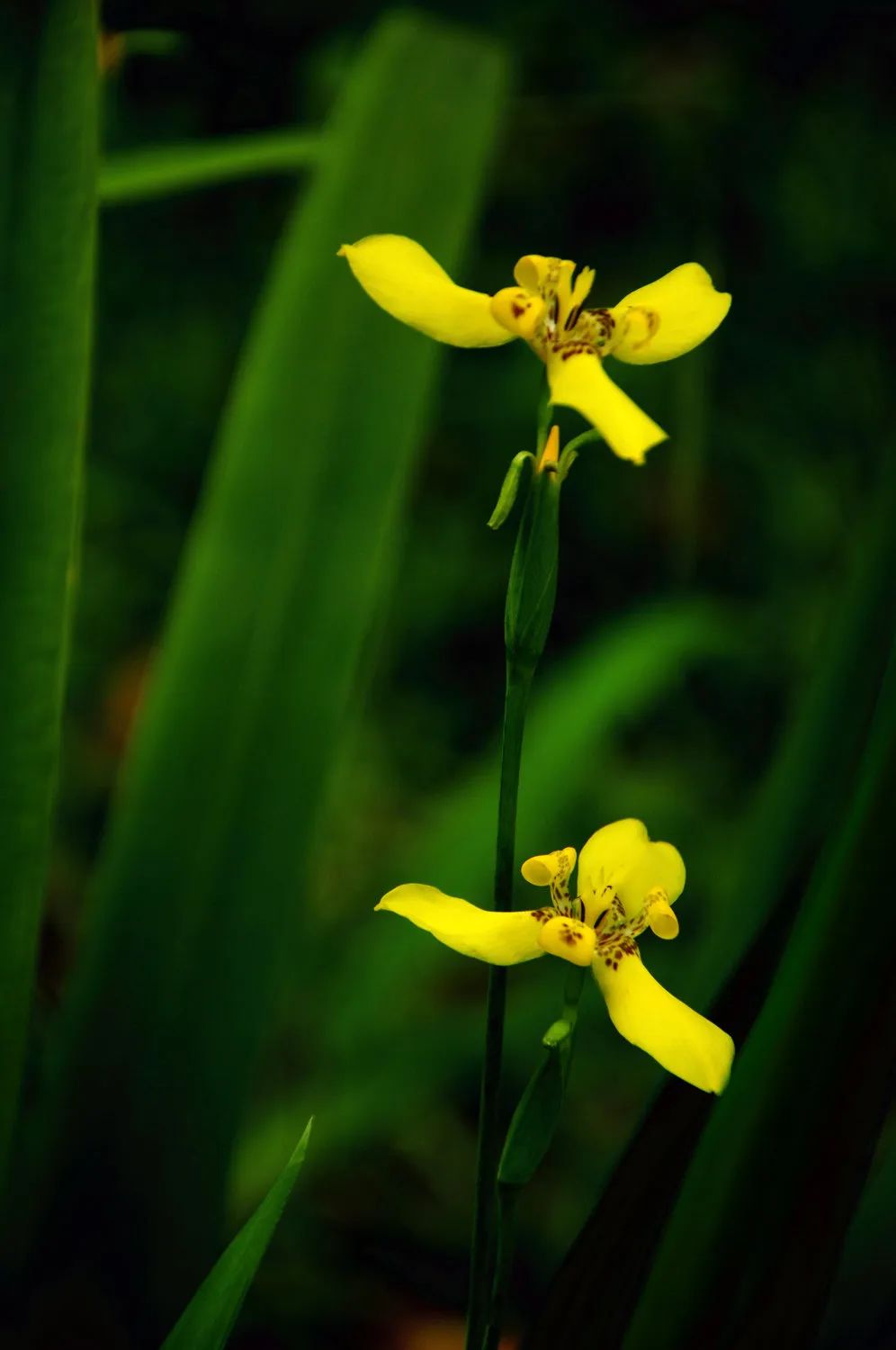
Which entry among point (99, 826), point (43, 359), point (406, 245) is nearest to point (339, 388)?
point (43, 359)

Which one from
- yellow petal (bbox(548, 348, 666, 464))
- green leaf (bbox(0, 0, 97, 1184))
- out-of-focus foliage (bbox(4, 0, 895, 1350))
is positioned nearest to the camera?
yellow petal (bbox(548, 348, 666, 464))

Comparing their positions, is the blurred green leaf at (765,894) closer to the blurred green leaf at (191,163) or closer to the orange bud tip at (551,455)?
the orange bud tip at (551,455)

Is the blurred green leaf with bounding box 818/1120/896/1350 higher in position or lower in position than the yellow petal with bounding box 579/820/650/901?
lower

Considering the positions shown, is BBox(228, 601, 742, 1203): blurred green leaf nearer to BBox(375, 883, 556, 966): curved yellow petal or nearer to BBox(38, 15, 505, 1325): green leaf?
BBox(38, 15, 505, 1325): green leaf

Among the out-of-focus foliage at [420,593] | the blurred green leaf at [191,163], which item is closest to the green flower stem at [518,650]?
the out-of-focus foliage at [420,593]

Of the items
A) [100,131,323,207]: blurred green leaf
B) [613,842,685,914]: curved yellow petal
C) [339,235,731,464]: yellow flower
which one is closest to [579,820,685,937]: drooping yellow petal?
[613,842,685,914]: curved yellow petal

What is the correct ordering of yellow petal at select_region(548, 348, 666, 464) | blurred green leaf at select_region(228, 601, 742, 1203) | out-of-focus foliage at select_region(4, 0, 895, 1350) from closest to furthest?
1. yellow petal at select_region(548, 348, 666, 464)
2. out-of-focus foliage at select_region(4, 0, 895, 1350)
3. blurred green leaf at select_region(228, 601, 742, 1203)

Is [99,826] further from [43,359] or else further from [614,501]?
[43,359]
